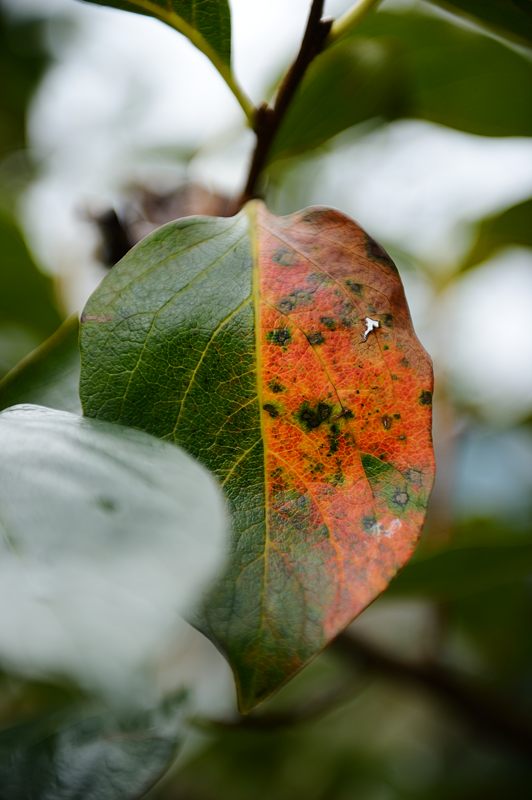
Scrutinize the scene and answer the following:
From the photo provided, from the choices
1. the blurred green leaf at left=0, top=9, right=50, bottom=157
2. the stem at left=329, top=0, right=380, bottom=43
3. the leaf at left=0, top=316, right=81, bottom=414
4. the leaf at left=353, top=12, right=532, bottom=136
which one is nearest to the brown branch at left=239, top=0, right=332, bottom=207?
the stem at left=329, top=0, right=380, bottom=43

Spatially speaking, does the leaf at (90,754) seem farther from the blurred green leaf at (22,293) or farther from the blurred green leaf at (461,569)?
the blurred green leaf at (22,293)

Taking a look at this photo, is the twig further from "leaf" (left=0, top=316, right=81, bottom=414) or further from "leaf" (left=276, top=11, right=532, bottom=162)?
"leaf" (left=276, top=11, right=532, bottom=162)

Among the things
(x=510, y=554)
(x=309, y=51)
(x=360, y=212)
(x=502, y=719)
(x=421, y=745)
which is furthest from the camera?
(x=421, y=745)

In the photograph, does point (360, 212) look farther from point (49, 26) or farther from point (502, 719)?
point (502, 719)

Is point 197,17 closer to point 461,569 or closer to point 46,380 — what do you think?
point 46,380

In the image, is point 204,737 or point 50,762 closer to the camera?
point 50,762

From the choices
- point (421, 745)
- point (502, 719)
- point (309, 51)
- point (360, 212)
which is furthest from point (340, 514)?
point (421, 745)

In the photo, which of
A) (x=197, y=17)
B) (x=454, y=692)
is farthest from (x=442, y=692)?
(x=197, y=17)
